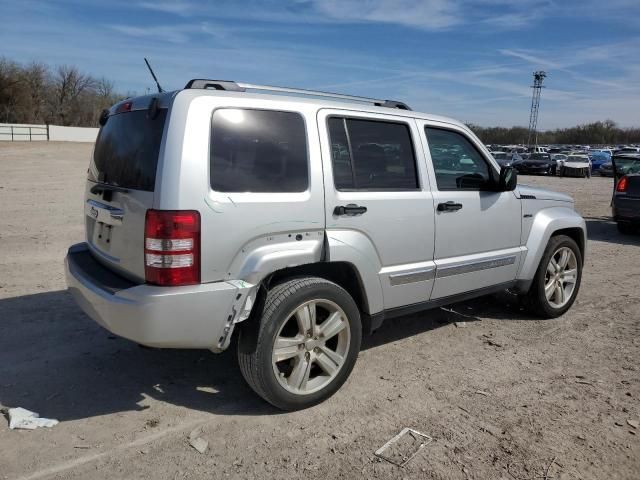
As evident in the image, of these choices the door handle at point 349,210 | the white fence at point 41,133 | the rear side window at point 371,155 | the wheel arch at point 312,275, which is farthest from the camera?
the white fence at point 41,133

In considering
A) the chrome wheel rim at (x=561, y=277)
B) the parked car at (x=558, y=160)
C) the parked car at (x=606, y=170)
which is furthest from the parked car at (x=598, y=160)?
the chrome wheel rim at (x=561, y=277)

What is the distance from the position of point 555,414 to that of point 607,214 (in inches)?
506

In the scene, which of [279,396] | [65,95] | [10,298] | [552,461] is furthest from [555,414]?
[65,95]

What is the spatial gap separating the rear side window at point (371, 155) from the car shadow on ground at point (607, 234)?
7861 millimetres

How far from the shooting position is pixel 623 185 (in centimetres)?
1060

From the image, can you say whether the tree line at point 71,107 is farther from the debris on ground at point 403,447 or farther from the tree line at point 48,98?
the debris on ground at point 403,447

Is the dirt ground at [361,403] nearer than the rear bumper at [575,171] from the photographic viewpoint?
Yes

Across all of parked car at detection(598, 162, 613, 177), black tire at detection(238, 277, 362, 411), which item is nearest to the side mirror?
black tire at detection(238, 277, 362, 411)

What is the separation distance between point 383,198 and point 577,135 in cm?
11289

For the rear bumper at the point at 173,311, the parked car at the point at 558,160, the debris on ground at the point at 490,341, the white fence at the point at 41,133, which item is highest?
the white fence at the point at 41,133

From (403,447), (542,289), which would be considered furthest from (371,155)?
(542,289)

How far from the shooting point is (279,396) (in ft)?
10.9

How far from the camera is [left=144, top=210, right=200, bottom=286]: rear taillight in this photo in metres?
2.93

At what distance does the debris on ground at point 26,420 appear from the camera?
3.18 m
